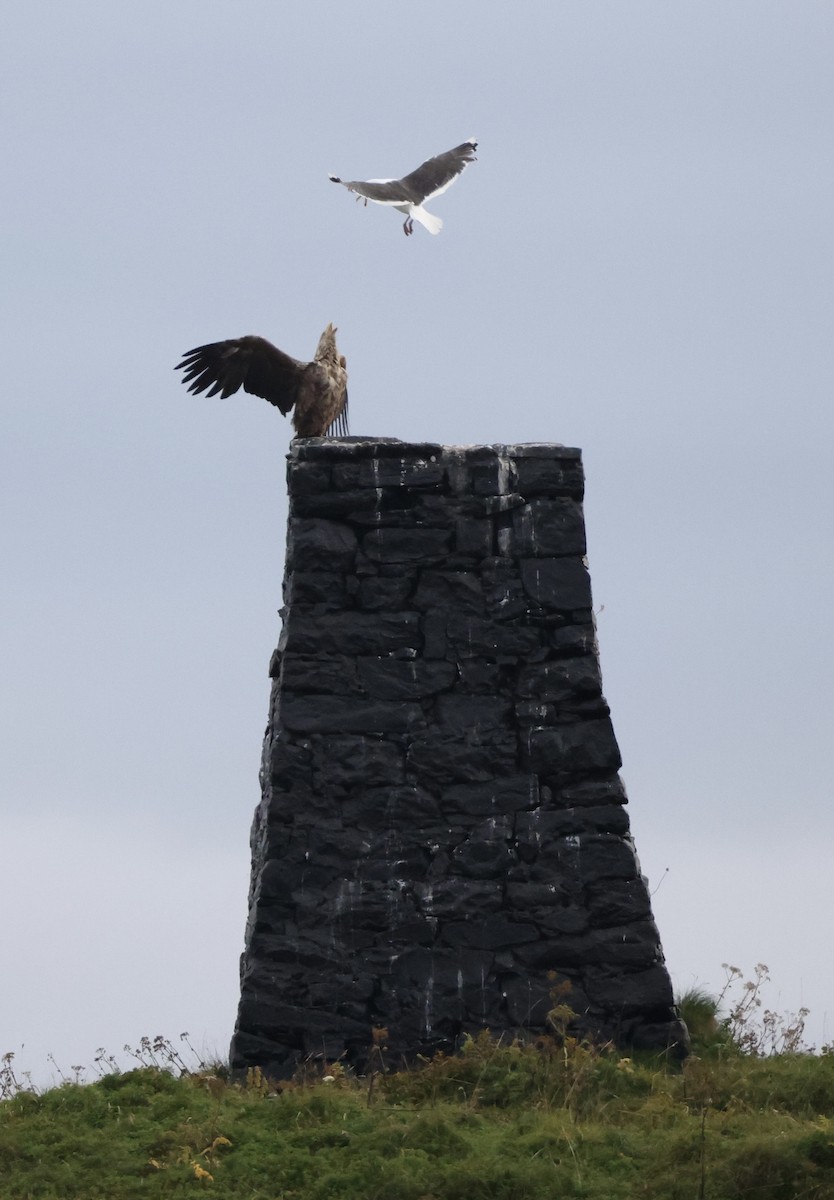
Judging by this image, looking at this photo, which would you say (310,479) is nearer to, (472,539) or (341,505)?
(341,505)

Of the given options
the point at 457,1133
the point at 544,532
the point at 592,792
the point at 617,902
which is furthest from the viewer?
the point at 544,532

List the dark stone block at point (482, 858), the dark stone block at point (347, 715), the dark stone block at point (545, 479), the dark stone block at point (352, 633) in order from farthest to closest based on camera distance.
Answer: the dark stone block at point (545, 479), the dark stone block at point (352, 633), the dark stone block at point (347, 715), the dark stone block at point (482, 858)

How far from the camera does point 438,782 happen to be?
10.3 meters

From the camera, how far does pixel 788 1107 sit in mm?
9141

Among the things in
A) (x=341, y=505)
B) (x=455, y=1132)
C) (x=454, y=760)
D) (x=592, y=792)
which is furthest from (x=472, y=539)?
(x=455, y=1132)

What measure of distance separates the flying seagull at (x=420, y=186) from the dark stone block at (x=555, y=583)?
6.69 ft

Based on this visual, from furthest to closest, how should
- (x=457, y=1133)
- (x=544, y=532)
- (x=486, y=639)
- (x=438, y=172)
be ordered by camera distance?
(x=438, y=172) → (x=544, y=532) → (x=486, y=639) → (x=457, y=1133)

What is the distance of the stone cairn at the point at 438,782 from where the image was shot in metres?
10.1

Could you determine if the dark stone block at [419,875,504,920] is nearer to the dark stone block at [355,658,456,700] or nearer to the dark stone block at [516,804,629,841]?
the dark stone block at [516,804,629,841]

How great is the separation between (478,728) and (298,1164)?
290 cm

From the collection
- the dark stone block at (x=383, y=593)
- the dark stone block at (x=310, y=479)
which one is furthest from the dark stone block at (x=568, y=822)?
the dark stone block at (x=310, y=479)

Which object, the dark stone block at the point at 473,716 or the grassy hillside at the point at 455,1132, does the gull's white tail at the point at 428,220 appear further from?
the grassy hillside at the point at 455,1132

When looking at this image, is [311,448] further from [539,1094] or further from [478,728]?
[539,1094]

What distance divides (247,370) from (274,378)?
18 cm
